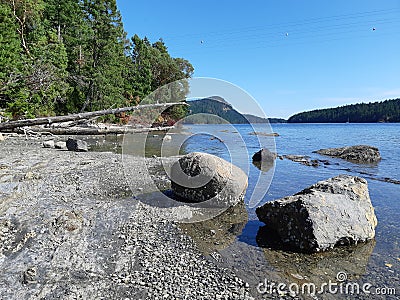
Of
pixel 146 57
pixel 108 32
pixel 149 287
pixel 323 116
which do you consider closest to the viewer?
pixel 149 287

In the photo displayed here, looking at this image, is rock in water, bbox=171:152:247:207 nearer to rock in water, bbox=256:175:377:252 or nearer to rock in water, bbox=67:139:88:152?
rock in water, bbox=256:175:377:252

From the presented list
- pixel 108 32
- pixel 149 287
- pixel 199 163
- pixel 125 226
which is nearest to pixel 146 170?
pixel 199 163

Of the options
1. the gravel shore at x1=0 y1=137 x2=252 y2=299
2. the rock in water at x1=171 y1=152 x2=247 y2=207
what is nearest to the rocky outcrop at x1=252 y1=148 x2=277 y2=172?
the rock in water at x1=171 y1=152 x2=247 y2=207

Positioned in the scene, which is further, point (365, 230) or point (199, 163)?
point (199, 163)

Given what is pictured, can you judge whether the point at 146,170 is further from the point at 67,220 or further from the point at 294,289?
the point at 294,289

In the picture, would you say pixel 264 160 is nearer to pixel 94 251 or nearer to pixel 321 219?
pixel 321 219

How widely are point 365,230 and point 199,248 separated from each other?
12.8ft

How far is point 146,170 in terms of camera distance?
12.9 meters

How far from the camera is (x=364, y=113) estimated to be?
11938 centimetres

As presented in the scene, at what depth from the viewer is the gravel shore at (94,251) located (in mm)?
3996

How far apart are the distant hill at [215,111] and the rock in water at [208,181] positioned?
1.33 meters

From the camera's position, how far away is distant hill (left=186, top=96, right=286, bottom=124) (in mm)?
6809

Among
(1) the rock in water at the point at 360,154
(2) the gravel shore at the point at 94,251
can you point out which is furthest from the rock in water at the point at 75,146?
(1) the rock in water at the point at 360,154

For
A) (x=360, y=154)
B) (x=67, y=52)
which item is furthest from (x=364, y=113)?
(x=67, y=52)
